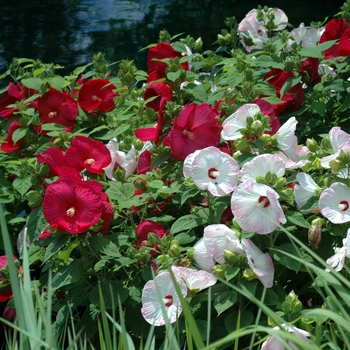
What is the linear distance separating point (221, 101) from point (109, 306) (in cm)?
69

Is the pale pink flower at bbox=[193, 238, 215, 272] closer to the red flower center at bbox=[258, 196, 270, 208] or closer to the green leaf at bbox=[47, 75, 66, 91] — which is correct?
the red flower center at bbox=[258, 196, 270, 208]

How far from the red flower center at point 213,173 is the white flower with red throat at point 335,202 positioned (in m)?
0.24

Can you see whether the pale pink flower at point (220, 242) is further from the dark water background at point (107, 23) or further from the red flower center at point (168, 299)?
the dark water background at point (107, 23)

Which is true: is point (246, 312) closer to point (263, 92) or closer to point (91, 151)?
point (91, 151)

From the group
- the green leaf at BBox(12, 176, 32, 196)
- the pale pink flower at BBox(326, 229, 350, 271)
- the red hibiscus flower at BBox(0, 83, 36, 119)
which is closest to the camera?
the pale pink flower at BBox(326, 229, 350, 271)

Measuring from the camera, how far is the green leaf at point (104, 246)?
5.56 feet

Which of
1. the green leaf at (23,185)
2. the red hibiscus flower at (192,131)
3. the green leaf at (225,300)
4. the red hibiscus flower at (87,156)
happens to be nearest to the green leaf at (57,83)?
the green leaf at (23,185)

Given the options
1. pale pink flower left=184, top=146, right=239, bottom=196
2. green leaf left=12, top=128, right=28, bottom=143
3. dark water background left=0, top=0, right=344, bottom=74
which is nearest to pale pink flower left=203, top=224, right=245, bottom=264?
pale pink flower left=184, top=146, right=239, bottom=196

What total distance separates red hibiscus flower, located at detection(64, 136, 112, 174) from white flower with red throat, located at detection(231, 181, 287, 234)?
1.47 feet

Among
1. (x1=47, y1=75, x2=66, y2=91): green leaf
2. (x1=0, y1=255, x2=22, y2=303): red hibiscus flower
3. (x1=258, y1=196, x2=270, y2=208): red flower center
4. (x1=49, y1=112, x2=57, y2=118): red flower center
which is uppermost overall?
(x1=258, y1=196, x2=270, y2=208): red flower center

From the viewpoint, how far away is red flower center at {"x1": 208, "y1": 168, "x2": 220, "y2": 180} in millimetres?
1714

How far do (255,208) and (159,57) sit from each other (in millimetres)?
1026

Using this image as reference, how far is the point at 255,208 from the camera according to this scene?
1.58 m

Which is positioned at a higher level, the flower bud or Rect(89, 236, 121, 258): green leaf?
the flower bud
